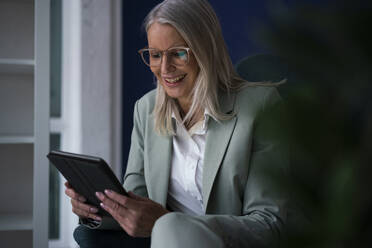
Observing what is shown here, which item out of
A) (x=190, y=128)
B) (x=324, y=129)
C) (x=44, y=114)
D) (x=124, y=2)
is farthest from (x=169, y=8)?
(x=124, y=2)

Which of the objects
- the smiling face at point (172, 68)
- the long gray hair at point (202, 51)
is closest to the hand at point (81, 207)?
the long gray hair at point (202, 51)

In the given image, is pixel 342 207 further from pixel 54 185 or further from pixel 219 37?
pixel 54 185

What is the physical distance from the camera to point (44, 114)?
6.77ft

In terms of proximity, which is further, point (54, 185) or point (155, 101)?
point (54, 185)

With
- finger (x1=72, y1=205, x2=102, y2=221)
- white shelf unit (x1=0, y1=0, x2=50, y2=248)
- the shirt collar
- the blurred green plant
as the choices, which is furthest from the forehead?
the blurred green plant

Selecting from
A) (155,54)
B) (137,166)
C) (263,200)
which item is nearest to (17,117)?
(137,166)

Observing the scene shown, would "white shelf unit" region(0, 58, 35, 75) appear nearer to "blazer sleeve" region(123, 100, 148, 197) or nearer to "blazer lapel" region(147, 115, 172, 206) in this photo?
"blazer sleeve" region(123, 100, 148, 197)

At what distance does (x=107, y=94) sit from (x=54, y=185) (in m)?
0.76

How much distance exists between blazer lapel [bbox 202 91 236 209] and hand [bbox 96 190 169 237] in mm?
250

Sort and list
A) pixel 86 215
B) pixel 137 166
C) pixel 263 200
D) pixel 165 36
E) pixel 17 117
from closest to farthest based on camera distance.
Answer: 1. pixel 263 200
2. pixel 86 215
3. pixel 165 36
4. pixel 137 166
5. pixel 17 117

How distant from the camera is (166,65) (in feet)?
5.05

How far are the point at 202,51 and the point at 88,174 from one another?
2.03 ft

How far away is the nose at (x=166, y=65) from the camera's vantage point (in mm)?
1537

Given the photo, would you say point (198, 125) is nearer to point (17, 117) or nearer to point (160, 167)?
point (160, 167)
